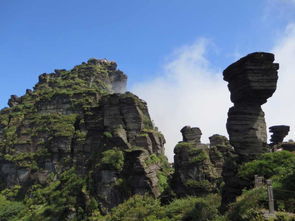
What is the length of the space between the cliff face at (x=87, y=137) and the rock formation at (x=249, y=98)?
Result: 27.1 meters

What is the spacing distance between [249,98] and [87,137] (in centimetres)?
4772

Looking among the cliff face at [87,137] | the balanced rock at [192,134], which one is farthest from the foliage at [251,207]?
the balanced rock at [192,134]

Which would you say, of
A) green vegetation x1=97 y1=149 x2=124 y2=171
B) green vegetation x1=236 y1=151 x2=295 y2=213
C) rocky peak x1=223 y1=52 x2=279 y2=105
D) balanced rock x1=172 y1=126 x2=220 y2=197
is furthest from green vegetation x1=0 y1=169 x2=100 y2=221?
rocky peak x1=223 y1=52 x2=279 y2=105

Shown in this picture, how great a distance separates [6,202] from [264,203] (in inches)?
3086

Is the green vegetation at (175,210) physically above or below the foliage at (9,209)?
above

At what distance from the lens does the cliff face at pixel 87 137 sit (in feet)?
190

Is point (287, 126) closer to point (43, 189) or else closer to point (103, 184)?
point (103, 184)

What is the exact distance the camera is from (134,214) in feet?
136

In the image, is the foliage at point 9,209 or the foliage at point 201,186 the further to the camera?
the foliage at point 9,209

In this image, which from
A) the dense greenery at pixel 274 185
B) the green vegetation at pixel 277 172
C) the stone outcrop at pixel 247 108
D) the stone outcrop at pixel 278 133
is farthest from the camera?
the stone outcrop at pixel 278 133

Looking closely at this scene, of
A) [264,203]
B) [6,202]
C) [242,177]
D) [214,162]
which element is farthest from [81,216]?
[264,203]

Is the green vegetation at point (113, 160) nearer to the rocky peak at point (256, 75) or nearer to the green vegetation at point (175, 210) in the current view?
the green vegetation at point (175, 210)

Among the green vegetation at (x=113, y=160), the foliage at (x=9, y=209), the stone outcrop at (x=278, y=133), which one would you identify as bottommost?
the foliage at (x=9, y=209)

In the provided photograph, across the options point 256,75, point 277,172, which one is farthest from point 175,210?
point 256,75
